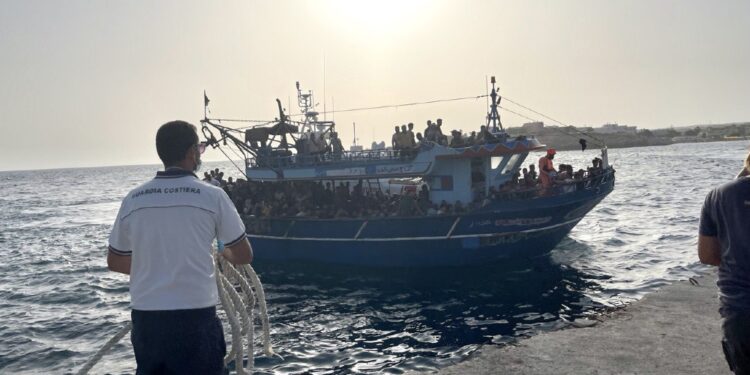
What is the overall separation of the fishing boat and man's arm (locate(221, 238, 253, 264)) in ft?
45.3

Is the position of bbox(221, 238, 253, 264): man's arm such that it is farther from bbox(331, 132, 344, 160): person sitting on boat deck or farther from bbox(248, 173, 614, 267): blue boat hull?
bbox(331, 132, 344, 160): person sitting on boat deck

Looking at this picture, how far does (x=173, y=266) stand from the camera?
294 cm

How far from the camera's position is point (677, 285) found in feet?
36.1

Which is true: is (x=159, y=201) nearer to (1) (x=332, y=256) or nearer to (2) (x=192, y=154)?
(2) (x=192, y=154)

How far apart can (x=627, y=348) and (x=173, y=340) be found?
6.60 m

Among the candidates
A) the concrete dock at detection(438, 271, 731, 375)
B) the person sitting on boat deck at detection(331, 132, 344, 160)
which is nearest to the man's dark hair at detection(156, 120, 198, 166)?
the concrete dock at detection(438, 271, 731, 375)

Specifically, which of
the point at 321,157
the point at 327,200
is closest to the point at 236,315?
the point at 327,200

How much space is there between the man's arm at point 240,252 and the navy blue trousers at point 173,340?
37 centimetres

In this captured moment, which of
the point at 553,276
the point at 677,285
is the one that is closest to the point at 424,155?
the point at 553,276

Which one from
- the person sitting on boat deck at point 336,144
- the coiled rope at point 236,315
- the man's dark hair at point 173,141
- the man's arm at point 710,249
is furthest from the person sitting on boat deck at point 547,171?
the man's dark hair at point 173,141

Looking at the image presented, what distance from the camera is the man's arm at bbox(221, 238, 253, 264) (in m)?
3.22

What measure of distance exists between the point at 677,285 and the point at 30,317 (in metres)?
17.0

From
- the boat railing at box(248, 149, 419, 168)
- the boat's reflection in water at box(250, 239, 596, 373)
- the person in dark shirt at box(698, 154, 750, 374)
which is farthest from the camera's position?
the boat railing at box(248, 149, 419, 168)

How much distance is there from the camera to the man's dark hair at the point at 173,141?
3.16 m
